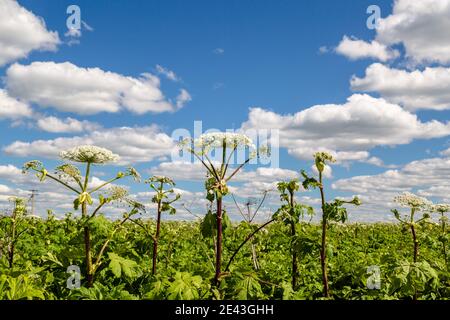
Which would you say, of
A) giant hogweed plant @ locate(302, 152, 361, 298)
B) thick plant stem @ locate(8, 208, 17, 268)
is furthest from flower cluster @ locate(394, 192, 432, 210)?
thick plant stem @ locate(8, 208, 17, 268)

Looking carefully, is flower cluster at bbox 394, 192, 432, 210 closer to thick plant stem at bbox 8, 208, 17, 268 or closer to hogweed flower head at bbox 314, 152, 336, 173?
hogweed flower head at bbox 314, 152, 336, 173

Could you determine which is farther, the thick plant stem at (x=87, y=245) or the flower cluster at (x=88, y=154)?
the flower cluster at (x=88, y=154)

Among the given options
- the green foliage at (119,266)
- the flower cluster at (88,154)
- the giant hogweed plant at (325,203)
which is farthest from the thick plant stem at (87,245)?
the giant hogweed plant at (325,203)

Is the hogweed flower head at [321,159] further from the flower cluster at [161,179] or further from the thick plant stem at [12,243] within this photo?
the thick plant stem at [12,243]

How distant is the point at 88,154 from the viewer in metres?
6.21

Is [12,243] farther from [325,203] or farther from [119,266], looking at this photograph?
[325,203]

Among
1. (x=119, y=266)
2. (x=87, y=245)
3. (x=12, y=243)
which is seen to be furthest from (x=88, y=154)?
(x=12, y=243)

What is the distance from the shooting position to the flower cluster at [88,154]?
6211mm

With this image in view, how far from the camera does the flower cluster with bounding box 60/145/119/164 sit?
20.4 ft

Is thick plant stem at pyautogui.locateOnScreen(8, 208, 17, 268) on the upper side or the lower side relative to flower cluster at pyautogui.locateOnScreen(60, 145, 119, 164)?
lower

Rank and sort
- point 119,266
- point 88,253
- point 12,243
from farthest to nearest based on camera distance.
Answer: point 12,243 < point 88,253 < point 119,266

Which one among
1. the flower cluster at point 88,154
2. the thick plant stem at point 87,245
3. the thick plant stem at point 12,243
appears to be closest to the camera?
the thick plant stem at point 87,245

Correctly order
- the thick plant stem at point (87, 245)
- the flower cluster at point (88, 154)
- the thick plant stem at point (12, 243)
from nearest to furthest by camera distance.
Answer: the thick plant stem at point (87, 245) < the flower cluster at point (88, 154) < the thick plant stem at point (12, 243)
